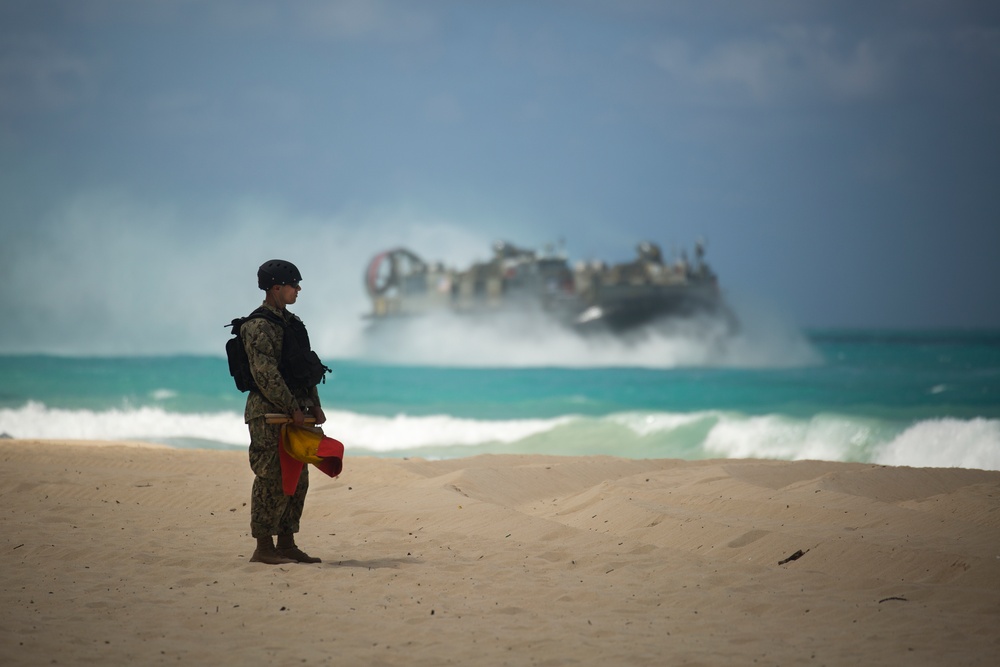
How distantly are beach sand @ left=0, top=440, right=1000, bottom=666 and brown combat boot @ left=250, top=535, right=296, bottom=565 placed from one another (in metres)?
0.12

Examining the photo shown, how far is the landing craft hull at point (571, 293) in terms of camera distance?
171ft

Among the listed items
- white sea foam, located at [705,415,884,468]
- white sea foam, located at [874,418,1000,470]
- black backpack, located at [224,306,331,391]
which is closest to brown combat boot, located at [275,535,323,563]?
black backpack, located at [224,306,331,391]

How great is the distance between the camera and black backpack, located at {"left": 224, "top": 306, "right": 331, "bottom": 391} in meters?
5.65

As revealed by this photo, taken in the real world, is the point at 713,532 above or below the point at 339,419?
below

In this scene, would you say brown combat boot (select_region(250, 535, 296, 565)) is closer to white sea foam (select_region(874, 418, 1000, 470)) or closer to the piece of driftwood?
the piece of driftwood

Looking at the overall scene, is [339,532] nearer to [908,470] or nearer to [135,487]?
[135,487]

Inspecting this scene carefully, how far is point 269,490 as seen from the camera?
18.8ft

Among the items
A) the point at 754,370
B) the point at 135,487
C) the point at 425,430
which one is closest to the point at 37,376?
the point at 425,430

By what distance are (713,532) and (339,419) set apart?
1899 centimetres

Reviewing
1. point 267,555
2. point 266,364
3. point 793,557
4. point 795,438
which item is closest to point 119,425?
point 795,438

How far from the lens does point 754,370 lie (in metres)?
47.1

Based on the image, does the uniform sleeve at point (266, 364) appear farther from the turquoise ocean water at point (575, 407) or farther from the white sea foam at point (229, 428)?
the white sea foam at point (229, 428)

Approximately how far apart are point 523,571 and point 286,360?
182cm

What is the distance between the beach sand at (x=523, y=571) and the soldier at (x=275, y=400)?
226 millimetres
